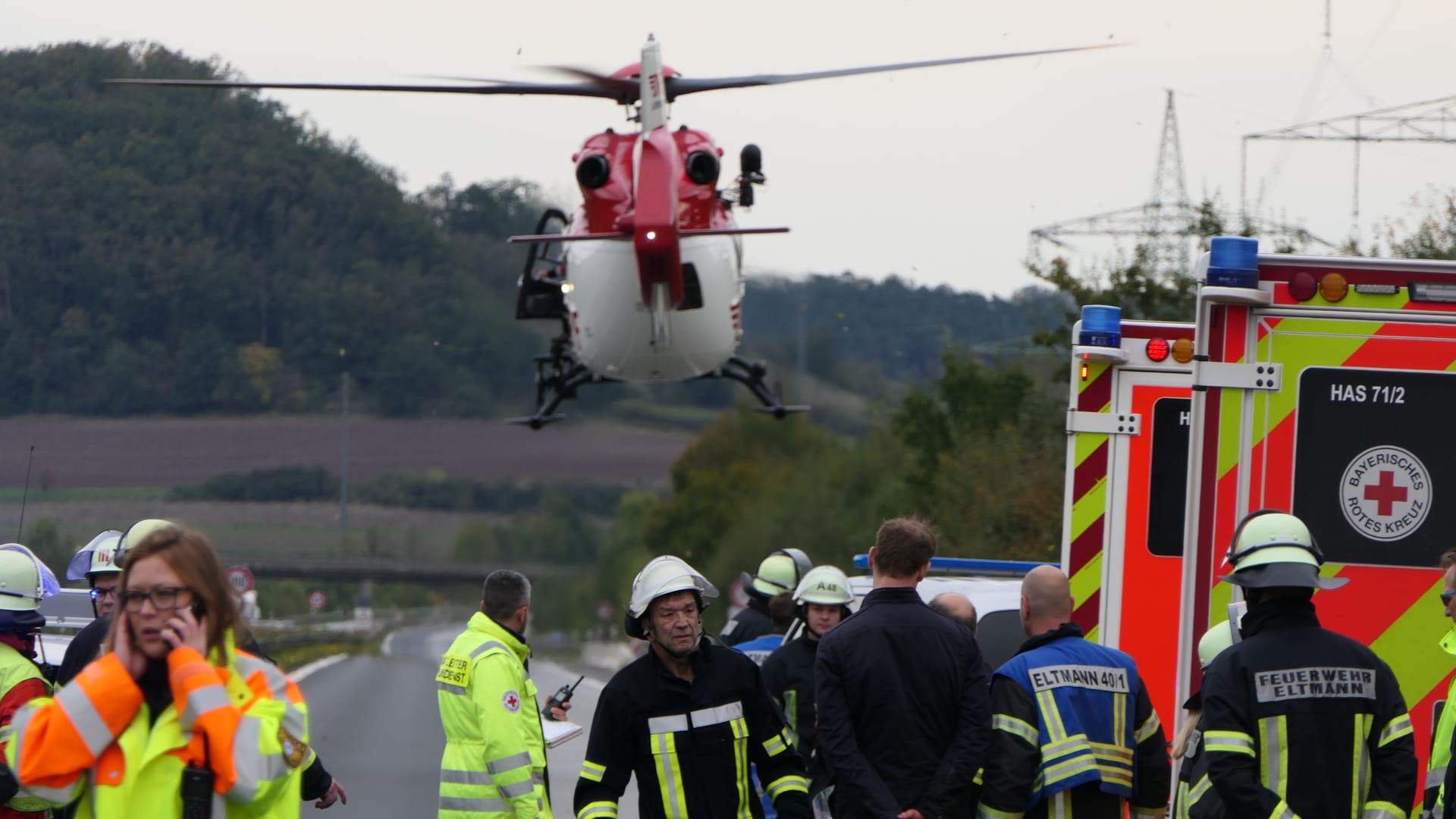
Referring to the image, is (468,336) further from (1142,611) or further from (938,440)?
(1142,611)

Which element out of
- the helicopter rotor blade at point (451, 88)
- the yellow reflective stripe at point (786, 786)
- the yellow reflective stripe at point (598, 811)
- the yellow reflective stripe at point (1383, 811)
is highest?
the helicopter rotor blade at point (451, 88)

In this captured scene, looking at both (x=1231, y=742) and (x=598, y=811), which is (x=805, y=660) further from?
(x=1231, y=742)

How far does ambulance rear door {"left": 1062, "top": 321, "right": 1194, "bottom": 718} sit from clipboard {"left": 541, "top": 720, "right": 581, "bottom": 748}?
2.23 metres

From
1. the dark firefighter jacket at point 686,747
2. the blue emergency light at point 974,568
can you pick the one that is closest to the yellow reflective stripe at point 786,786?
the dark firefighter jacket at point 686,747

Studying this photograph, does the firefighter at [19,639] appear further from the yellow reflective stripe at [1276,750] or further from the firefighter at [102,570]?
the yellow reflective stripe at [1276,750]

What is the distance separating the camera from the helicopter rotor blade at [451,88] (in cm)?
1694

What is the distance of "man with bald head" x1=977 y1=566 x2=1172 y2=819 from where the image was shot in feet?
18.4

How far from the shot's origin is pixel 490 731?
21.3 ft

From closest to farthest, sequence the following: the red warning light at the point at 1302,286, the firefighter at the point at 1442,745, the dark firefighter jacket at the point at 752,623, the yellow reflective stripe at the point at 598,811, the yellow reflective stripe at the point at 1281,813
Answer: the yellow reflective stripe at the point at 1281,813
the firefighter at the point at 1442,745
the yellow reflective stripe at the point at 598,811
the red warning light at the point at 1302,286
the dark firefighter jacket at the point at 752,623

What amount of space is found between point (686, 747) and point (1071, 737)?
111 centimetres

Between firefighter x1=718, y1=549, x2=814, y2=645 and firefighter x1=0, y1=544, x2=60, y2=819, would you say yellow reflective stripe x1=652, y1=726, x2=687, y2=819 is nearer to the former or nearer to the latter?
firefighter x1=0, y1=544, x2=60, y2=819

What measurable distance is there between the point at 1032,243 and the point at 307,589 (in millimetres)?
36322

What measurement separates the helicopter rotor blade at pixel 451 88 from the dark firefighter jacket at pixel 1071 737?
1151 cm

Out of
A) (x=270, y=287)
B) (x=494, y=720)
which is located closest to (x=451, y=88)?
(x=494, y=720)
